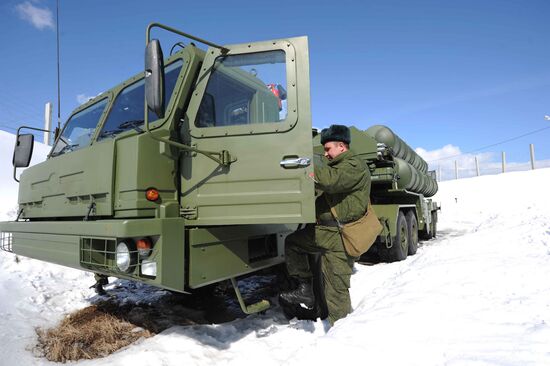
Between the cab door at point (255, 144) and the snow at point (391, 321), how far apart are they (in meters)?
0.92

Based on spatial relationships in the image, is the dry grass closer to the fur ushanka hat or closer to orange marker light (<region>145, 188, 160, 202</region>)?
orange marker light (<region>145, 188, 160, 202</region>)

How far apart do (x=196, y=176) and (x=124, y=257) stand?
77 centimetres

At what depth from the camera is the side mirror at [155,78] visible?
2.23 metres

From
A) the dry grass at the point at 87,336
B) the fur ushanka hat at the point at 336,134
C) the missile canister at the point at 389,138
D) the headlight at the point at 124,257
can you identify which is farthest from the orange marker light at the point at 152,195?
the missile canister at the point at 389,138

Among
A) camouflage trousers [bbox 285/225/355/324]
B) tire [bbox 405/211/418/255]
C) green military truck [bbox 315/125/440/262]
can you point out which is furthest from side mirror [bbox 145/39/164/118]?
tire [bbox 405/211/418/255]

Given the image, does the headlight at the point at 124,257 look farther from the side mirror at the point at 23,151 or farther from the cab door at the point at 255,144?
the side mirror at the point at 23,151

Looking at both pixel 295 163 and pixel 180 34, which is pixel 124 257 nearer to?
pixel 295 163

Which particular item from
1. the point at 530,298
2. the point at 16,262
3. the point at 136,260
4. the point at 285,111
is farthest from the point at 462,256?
the point at 16,262

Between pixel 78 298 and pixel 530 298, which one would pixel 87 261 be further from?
pixel 530 298

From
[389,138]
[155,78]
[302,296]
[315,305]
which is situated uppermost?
[389,138]

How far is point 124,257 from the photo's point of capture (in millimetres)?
2275

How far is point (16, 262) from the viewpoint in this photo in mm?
5090

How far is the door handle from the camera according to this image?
248 centimetres

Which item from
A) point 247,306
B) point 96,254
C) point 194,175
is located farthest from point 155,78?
point 247,306
